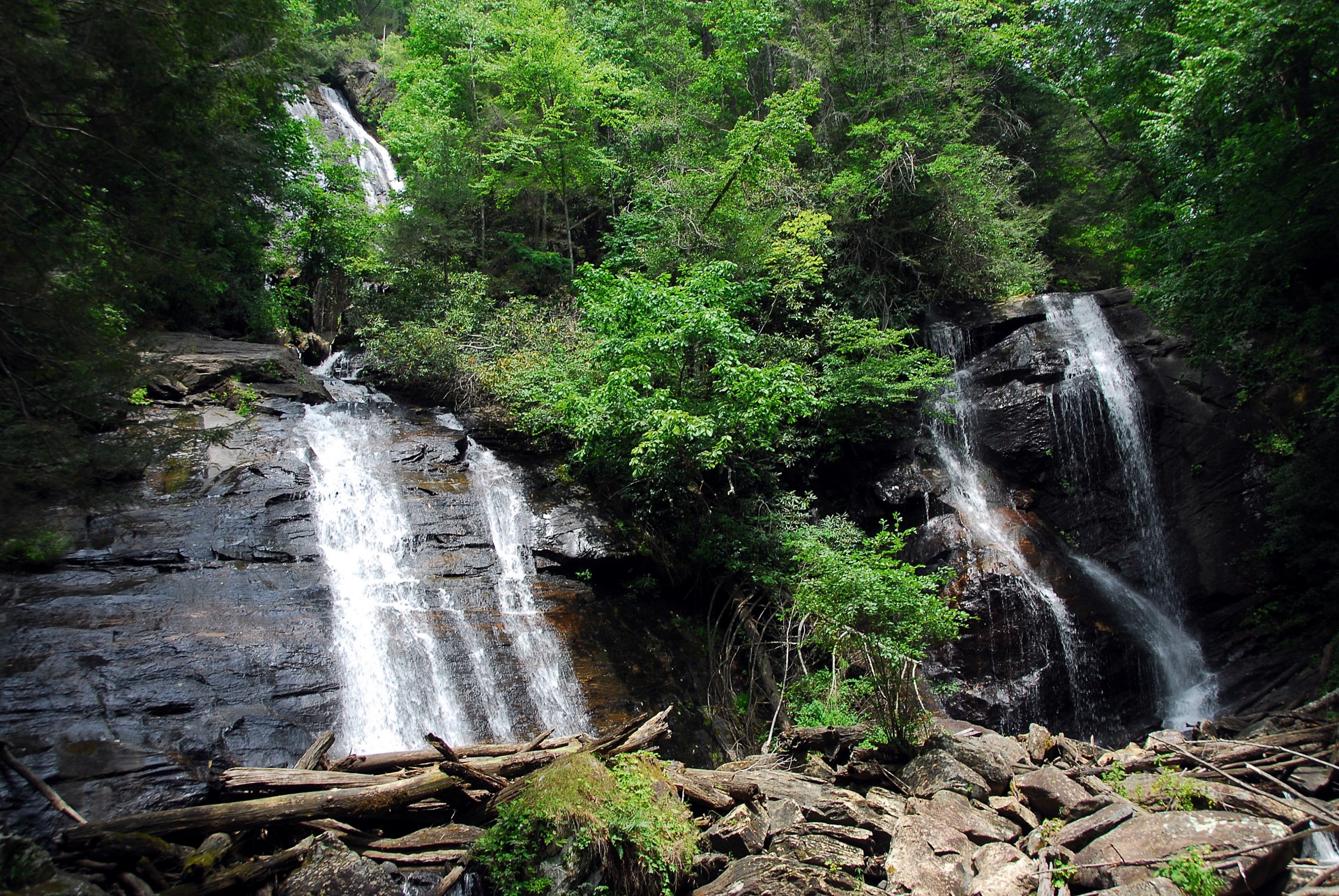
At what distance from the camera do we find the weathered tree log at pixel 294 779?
16.1 ft

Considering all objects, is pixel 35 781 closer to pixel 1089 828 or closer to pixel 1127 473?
pixel 1089 828

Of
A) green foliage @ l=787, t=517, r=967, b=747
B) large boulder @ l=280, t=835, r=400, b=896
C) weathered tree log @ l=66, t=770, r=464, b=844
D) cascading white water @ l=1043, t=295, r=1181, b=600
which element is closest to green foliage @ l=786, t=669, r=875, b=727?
green foliage @ l=787, t=517, r=967, b=747

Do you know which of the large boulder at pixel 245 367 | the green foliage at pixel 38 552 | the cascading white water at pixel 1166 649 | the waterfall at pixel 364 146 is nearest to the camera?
the green foliage at pixel 38 552

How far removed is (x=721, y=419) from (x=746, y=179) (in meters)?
6.05

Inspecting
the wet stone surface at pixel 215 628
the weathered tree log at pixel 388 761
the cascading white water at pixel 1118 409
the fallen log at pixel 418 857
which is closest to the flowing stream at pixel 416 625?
the wet stone surface at pixel 215 628

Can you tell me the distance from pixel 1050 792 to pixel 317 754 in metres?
6.33

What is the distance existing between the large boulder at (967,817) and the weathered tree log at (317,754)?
520cm

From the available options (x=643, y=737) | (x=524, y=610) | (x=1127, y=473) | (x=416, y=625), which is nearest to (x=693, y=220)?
(x=524, y=610)

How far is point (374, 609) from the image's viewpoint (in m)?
8.20

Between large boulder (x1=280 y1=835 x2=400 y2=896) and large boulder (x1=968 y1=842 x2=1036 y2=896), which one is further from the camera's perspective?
large boulder (x1=968 y1=842 x2=1036 y2=896)

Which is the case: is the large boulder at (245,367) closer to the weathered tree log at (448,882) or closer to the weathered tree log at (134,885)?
the weathered tree log at (134,885)

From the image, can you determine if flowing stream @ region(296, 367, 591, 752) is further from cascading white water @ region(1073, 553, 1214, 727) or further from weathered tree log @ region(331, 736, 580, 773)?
cascading white water @ region(1073, 553, 1214, 727)

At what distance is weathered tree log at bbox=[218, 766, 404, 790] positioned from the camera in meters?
4.92

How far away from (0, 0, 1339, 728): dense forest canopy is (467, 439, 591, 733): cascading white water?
1.21 m
